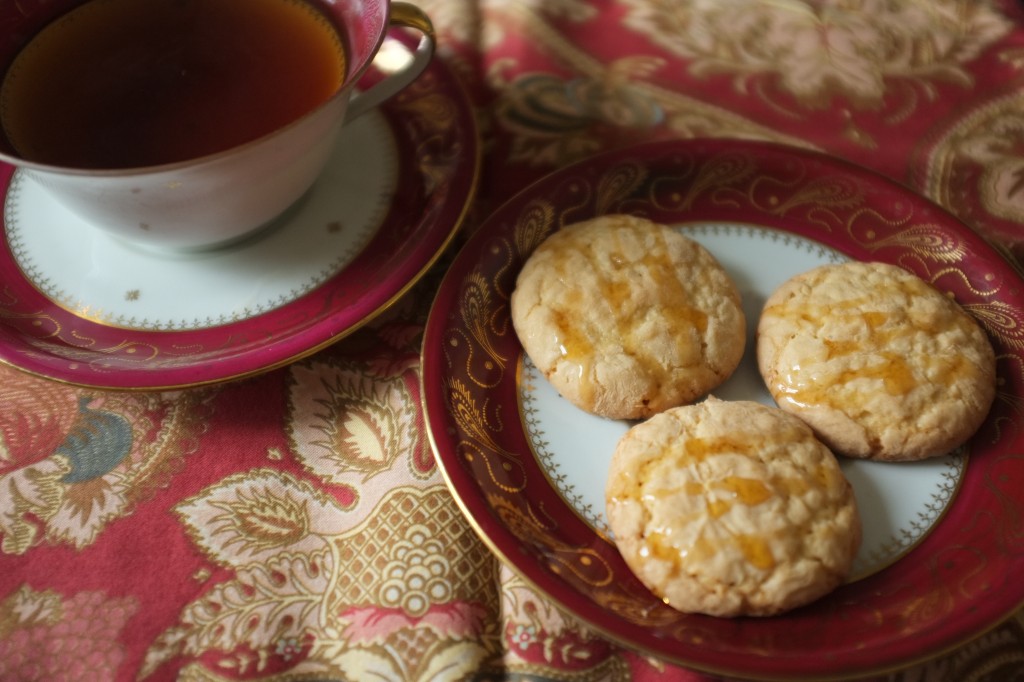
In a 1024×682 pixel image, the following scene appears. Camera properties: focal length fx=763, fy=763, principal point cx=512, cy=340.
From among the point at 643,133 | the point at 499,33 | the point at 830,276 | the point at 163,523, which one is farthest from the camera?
the point at 499,33

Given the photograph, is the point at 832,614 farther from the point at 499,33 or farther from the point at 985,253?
the point at 499,33

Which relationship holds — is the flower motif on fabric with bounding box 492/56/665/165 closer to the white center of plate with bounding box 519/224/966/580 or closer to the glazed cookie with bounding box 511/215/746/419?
the glazed cookie with bounding box 511/215/746/419

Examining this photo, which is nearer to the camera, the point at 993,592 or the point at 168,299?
the point at 993,592

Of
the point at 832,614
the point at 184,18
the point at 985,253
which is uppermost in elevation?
the point at 184,18

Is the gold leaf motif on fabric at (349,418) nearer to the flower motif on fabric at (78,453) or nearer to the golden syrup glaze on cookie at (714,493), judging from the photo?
the flower motif on fabric at (78,453)

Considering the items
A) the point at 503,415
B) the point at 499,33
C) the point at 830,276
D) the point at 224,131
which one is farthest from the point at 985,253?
the point at 224,131

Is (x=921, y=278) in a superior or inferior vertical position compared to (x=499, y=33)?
inferior

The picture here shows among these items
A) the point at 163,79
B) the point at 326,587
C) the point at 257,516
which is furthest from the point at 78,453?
the point at 163,79
